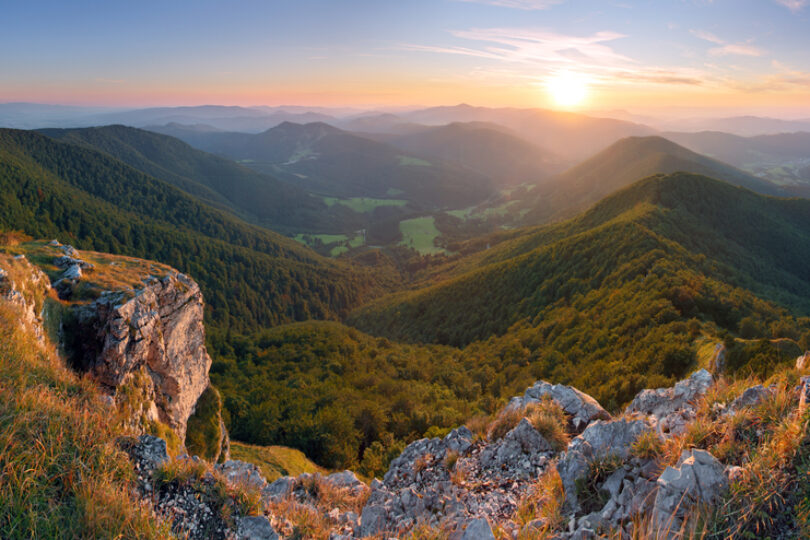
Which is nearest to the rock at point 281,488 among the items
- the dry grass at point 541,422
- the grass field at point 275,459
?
the dry grass at point 541,422

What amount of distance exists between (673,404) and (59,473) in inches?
603

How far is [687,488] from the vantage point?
19.7 feet

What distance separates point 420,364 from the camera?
59.4 meters

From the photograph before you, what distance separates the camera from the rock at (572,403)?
1242 centimetres

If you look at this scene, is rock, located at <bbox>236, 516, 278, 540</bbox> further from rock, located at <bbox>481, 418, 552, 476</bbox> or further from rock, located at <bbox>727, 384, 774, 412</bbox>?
rock, located at <bbox>727, 384, 774, 412</bbox>

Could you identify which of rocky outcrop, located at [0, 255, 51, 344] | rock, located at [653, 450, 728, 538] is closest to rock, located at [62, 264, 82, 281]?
rocky outcrop, located at [0, 255, 51, 344]

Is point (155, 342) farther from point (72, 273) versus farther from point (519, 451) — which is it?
point (519, 451)

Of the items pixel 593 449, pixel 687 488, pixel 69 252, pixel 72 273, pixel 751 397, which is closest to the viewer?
pixel 687 488

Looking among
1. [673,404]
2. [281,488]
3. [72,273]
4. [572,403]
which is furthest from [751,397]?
[72,273]

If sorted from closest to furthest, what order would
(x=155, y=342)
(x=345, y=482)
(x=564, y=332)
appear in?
(x=345, y=482) < (x=155, y=342) < (x=564, y=332)

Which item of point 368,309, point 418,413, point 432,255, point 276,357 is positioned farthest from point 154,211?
point 418,413

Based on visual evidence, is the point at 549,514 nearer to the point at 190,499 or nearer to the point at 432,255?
the point at 190,499

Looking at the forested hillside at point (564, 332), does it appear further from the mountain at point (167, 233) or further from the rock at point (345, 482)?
the mountain at point (167, 233)

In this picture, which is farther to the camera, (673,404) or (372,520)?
(673,404)
